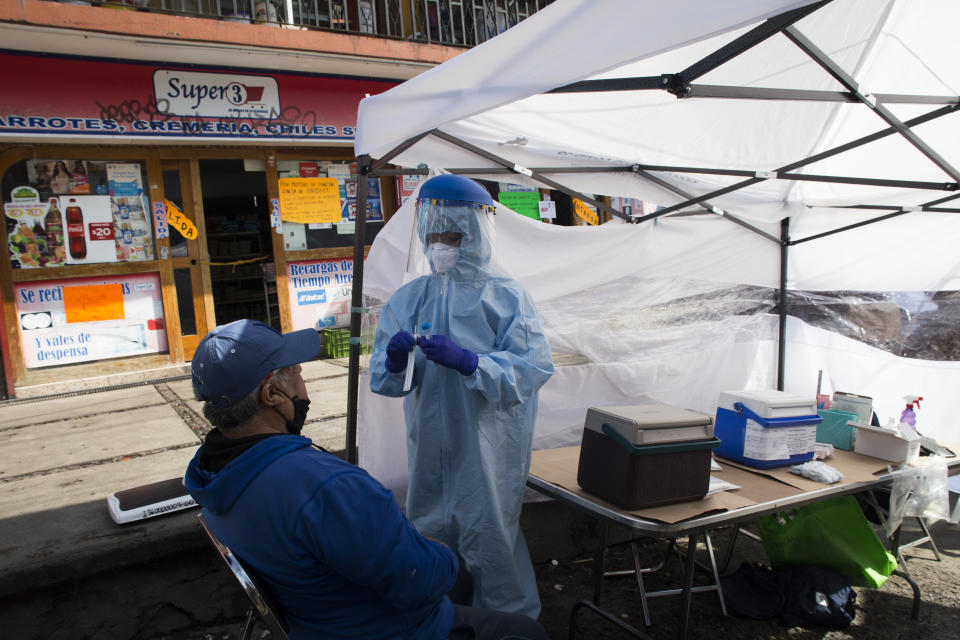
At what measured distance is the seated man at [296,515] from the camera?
4.08 ft

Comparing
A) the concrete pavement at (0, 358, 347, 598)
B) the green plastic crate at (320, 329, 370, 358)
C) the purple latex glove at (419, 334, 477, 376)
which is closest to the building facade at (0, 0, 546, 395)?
the green plastic crate at (320, 329, 370, 358)

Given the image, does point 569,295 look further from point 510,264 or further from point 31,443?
point 31,443

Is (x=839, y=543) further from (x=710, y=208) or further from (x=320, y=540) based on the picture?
(x=320, y=540)

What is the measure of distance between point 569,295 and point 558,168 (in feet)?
2.41

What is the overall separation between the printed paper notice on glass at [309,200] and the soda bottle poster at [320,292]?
→ 0.52 metres

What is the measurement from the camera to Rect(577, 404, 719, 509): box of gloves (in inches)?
79.5

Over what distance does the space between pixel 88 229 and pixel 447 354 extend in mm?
5428

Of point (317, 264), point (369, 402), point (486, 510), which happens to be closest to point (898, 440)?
point (486, 510)

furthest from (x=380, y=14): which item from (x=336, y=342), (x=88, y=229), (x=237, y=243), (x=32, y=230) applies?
(x=32, y=230)

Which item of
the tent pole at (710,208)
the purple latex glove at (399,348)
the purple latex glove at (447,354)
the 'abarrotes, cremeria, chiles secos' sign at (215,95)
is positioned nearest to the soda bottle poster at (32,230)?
the 'abarrotes, cremeria, chiles secos' sign at (215,95)

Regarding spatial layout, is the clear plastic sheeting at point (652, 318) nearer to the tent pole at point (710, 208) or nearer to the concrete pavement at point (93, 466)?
the tent pole at point (710, 208)

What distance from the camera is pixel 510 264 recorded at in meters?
3.25

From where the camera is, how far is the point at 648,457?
201cm

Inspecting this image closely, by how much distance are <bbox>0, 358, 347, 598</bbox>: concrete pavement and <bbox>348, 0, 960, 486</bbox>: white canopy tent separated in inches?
47.5
